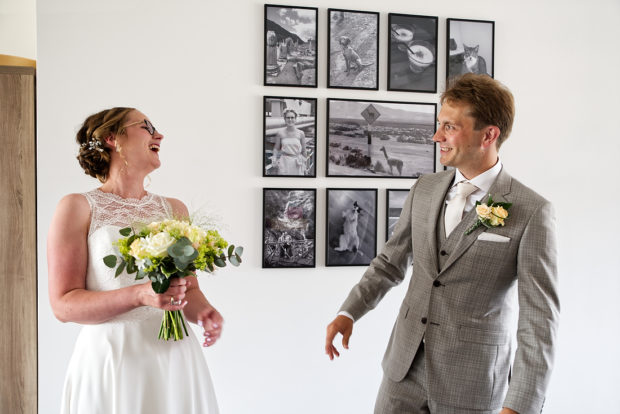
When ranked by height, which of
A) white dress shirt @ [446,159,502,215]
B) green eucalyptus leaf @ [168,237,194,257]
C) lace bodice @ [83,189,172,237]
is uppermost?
white dress shirt @ [446,159,502,215]

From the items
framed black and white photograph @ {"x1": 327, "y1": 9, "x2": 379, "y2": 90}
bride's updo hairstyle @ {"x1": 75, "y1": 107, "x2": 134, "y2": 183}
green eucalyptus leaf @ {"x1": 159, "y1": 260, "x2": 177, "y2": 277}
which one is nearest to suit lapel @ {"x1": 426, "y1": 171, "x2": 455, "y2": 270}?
green eucalyptus leaf @ {"x1": 159, "y1": 260, "x2": 177, "y2": 277}

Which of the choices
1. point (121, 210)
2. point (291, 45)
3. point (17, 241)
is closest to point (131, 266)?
point (121, 210)

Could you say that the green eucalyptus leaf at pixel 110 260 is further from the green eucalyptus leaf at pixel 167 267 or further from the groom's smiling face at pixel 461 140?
the groom's smiling face at pixel 461 140

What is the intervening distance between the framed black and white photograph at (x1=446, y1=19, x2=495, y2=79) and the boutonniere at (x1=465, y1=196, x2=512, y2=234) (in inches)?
80.1

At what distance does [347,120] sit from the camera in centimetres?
390

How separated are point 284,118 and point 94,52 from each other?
1195mm

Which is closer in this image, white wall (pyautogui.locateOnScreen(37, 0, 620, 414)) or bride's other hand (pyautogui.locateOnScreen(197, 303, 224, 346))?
bride's other hand (pyautogui.locateOnScreen(197, 303, 224, 346))

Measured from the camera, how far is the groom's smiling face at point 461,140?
2.33 m

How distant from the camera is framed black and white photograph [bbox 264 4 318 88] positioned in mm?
3732

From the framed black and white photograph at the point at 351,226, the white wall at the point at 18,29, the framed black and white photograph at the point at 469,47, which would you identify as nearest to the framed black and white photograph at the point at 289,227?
the framed black and white photograph at the point at 351,226

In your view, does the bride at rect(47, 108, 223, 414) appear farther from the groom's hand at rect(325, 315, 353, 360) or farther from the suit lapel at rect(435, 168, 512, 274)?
the suit lapel at rect(435, 168, 512, 274)

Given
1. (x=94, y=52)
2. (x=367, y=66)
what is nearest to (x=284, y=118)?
(x=367, y=66)

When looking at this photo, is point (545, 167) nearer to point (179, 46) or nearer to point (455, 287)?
point (455, 287)

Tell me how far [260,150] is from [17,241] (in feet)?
4.93
